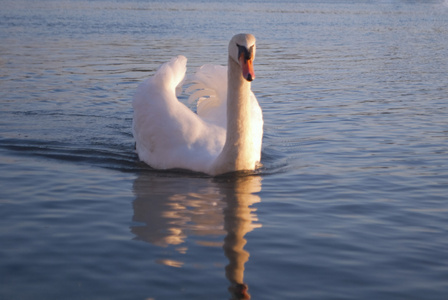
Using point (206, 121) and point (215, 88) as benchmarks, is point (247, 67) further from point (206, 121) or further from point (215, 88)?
point (215, 88)

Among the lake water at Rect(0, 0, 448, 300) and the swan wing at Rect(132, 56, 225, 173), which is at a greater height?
the swan wing at Rect(132, 56, 225, 173)

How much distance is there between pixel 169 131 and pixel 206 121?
2.97 ft

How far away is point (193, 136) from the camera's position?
26.6 feet

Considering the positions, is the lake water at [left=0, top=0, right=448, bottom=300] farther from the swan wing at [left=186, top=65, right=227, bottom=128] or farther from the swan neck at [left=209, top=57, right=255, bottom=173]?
the swan wing at [left=186, top=65, right=227, bottom=128]

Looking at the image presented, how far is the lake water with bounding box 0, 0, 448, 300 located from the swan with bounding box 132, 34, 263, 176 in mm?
217

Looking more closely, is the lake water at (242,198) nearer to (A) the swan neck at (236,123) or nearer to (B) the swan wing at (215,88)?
(A) the swan neck at (236,123)

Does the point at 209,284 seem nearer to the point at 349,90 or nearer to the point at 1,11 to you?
the point at 349,90

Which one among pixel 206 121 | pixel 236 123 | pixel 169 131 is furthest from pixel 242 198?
pixel 206 121

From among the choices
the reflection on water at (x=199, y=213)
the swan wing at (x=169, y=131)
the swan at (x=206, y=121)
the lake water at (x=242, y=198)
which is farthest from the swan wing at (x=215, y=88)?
the reflection on water at (x=199, y=213)

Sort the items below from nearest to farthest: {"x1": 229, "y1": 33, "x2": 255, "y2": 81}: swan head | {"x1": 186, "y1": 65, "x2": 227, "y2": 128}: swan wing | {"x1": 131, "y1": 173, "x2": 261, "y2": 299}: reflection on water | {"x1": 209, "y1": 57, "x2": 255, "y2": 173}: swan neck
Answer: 1. {"x1": 131, "y1": 173, "x2": 261, "y2": 299}: reflection on water
2. {"x1": 229, "y1": 33, "x2": 255, "y2": 81}: swan head
3. {"x1": 209, "y1": 57, "x2": 255, "y2": 173}: swan neck
4. {"x1": 186, "y1": 65, "x2": 227, "y2": 128}: swan wing

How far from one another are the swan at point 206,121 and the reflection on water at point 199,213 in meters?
0.27

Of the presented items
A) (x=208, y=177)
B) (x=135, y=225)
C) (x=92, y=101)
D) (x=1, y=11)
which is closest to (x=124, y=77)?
(x=92, y=101)

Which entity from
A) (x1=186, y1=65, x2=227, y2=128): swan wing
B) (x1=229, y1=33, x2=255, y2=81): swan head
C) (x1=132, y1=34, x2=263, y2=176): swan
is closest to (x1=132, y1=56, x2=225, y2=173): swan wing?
(x1=132, y1=34, x2=263, y2=176): swan

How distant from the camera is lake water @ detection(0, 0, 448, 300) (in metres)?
4.97
